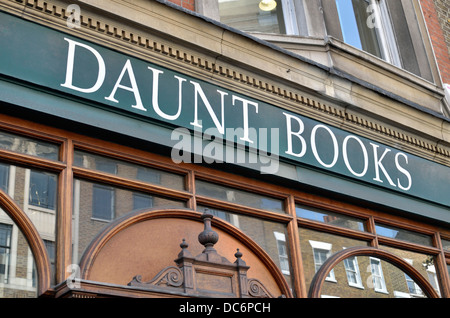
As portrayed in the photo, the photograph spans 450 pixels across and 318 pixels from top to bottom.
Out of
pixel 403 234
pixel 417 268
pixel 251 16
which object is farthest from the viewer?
pixel 251 16

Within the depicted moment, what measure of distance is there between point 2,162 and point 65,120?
25.2 inches

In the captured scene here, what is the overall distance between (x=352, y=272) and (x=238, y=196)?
1560mm

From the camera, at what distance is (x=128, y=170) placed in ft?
21.6

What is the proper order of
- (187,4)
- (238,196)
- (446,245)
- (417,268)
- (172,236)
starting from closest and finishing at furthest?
(172,236) < (238,196) < (187,4) < (417,268) < (446,245)

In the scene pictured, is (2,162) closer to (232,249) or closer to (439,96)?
(232,249)

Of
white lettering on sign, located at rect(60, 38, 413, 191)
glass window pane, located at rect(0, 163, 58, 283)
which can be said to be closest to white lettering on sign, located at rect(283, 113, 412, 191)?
white lettering on sign, located at rect(60, 38, 413, 191)

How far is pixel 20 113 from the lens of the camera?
19.6ft

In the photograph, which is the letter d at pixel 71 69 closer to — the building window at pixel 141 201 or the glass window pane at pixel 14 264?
the building window at pixel 141 201

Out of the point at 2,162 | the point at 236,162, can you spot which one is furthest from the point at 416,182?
the point at 2,162

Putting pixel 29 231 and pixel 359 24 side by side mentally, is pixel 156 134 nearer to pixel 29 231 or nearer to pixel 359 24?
pixel 29 231

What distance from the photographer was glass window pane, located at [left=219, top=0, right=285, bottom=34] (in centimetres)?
871

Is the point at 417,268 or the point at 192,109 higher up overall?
the point at 192,109

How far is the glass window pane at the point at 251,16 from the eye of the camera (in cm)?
871

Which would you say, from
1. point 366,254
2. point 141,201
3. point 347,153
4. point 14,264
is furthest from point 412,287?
point 14,264
